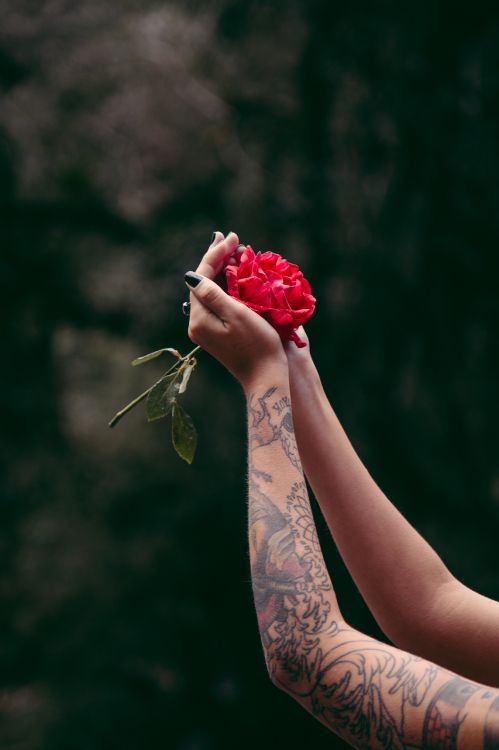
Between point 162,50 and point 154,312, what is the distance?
1.10 m

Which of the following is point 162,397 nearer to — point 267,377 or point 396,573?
point 267,377

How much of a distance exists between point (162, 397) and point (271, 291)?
28 cm

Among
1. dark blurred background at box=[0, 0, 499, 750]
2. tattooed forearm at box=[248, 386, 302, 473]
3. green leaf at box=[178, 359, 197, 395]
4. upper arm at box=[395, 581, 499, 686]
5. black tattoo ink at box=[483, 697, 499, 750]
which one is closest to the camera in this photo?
black tattoo ink at box=[483, 697, 499, 750]

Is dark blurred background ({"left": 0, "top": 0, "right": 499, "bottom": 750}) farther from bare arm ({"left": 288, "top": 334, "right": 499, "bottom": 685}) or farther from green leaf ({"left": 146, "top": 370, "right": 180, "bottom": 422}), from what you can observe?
bare arm ({"left": 288, "top": 334, "right": 499, "bottom": 685})

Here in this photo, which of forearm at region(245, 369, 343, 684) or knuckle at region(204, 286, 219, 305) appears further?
knuckle at region(204, 286, 219, 305)

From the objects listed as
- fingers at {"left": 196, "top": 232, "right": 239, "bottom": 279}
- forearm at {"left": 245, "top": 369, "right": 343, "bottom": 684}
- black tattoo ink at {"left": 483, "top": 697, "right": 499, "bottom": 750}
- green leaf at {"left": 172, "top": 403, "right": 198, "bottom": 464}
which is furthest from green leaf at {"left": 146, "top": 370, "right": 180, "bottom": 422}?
black tattoo ink at {"left": 483, "top": 697, "right": 499, "bottom": 750}

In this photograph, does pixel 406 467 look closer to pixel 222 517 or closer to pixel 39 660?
pixel 222 517

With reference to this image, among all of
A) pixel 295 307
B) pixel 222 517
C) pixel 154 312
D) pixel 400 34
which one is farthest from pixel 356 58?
pixel 295 307

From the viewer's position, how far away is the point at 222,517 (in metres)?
3.80

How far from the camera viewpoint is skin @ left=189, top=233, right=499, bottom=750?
0.92 meters

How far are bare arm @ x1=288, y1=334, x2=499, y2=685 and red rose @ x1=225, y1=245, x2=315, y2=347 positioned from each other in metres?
0.18

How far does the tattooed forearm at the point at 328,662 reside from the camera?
0.92m

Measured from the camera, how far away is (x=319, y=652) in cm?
97

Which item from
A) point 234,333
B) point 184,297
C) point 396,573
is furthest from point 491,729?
point 184,297
